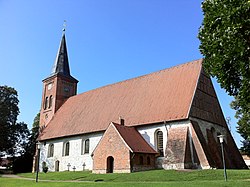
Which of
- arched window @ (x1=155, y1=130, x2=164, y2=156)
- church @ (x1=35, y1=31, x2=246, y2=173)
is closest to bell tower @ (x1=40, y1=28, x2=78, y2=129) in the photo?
church @ (x1=35, y1=31, x2=246, y2=173)

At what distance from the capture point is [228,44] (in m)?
13.0

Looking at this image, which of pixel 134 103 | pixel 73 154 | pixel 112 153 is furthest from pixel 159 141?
pixel 73 154

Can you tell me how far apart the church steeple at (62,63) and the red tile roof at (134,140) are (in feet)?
65.7

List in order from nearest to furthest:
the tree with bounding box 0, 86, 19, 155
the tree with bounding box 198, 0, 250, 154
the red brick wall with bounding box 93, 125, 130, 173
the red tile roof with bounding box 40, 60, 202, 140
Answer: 1. the tree with bounding box 198, 0, 250, 154
2. the red brick wall with bounding box 93, 125, 130, 173
3. the red tile roof with bounding box 40, 60, 202, 140
4. the tree with bounding box 0, 86, 19, 155

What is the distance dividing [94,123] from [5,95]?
59.7 feet

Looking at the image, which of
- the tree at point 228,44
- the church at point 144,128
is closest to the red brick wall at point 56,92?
the church at point 144,128

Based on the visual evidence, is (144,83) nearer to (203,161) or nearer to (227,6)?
(203,161)

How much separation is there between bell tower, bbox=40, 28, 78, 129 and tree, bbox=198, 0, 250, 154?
2957cm

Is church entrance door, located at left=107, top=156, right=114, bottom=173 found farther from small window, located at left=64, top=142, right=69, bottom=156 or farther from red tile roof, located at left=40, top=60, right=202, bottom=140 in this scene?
small window, located at left=64, top=142, right=69, bottom=156

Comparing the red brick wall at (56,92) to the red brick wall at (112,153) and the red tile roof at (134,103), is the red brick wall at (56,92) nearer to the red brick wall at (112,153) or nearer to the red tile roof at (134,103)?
the red tile roof at (134,103)

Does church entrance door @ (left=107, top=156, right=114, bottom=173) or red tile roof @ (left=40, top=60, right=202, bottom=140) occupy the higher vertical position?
red tile roof @ (left=40, top=60, right=202, bottom=140)

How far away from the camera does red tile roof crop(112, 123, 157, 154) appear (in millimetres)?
24078

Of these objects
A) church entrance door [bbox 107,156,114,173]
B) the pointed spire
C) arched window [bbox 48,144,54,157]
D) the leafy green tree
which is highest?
the pointed spire

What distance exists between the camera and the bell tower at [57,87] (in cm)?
4116
